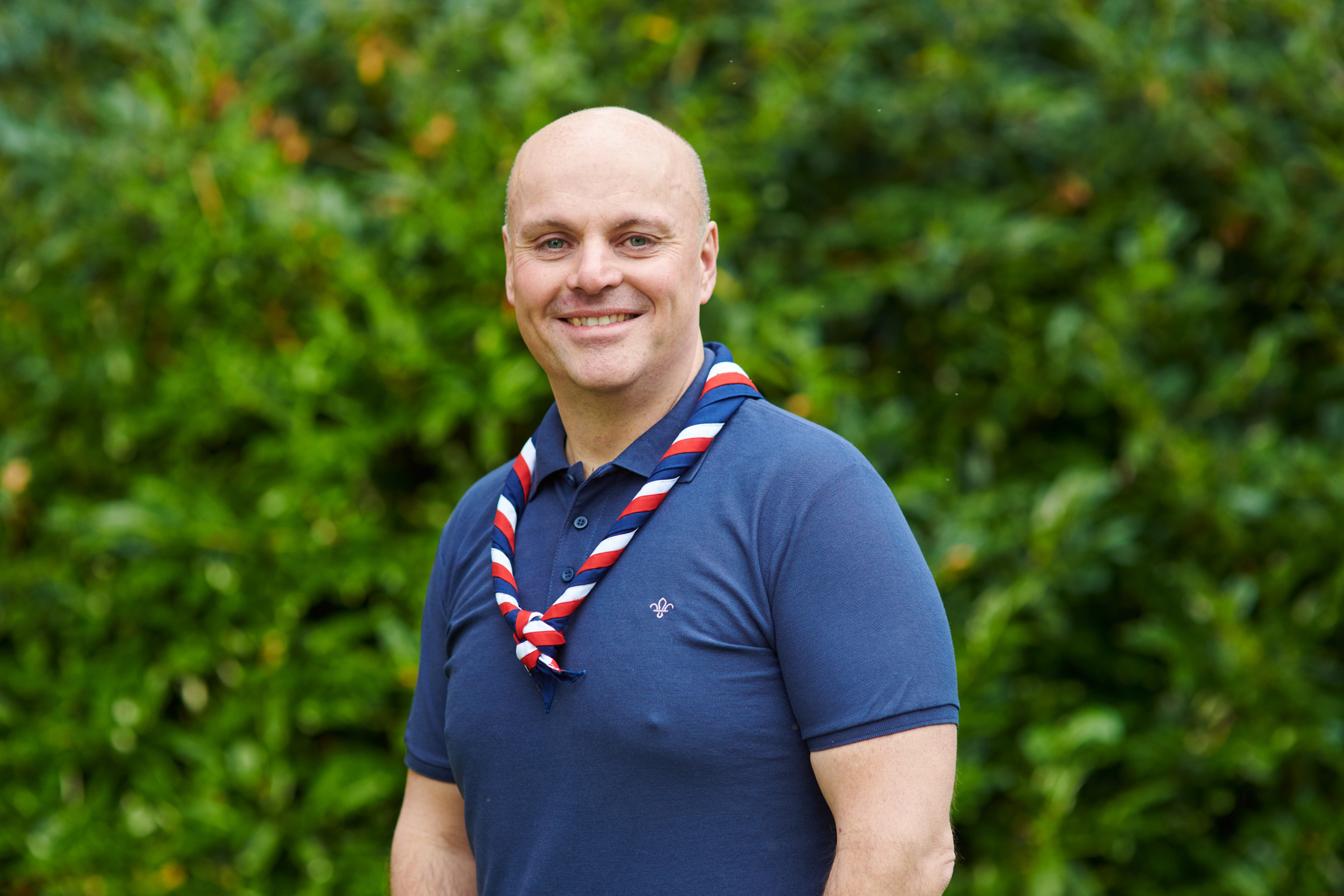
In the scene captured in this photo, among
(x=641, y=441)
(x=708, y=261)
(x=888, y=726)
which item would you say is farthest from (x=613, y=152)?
(x=888, y=726)

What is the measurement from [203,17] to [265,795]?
2.10 m

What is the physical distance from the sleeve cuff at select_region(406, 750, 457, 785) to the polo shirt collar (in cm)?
44

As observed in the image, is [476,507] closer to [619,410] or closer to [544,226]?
[619,410]

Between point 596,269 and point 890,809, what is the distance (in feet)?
2.40

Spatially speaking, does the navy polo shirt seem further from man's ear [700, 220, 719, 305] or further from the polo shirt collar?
man's ear [700, 220, 719, 305]

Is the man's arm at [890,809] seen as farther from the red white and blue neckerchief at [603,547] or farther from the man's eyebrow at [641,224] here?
the man's eyebrow at [641,224]

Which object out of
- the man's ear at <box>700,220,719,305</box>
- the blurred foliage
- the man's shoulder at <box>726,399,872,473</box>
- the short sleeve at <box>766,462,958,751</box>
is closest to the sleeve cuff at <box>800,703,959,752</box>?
the short sleeve at <box>766,462,958,751</box>

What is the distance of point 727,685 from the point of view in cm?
150

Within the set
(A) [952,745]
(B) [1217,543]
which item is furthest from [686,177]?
(B) [1217,543]

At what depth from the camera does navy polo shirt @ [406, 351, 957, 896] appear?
147 centimetres

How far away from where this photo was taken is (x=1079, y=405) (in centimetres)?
340

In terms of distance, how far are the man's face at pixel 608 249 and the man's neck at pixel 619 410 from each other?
2 cm

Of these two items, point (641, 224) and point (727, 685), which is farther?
point (641, 224)

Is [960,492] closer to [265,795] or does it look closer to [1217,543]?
[1217,543]
